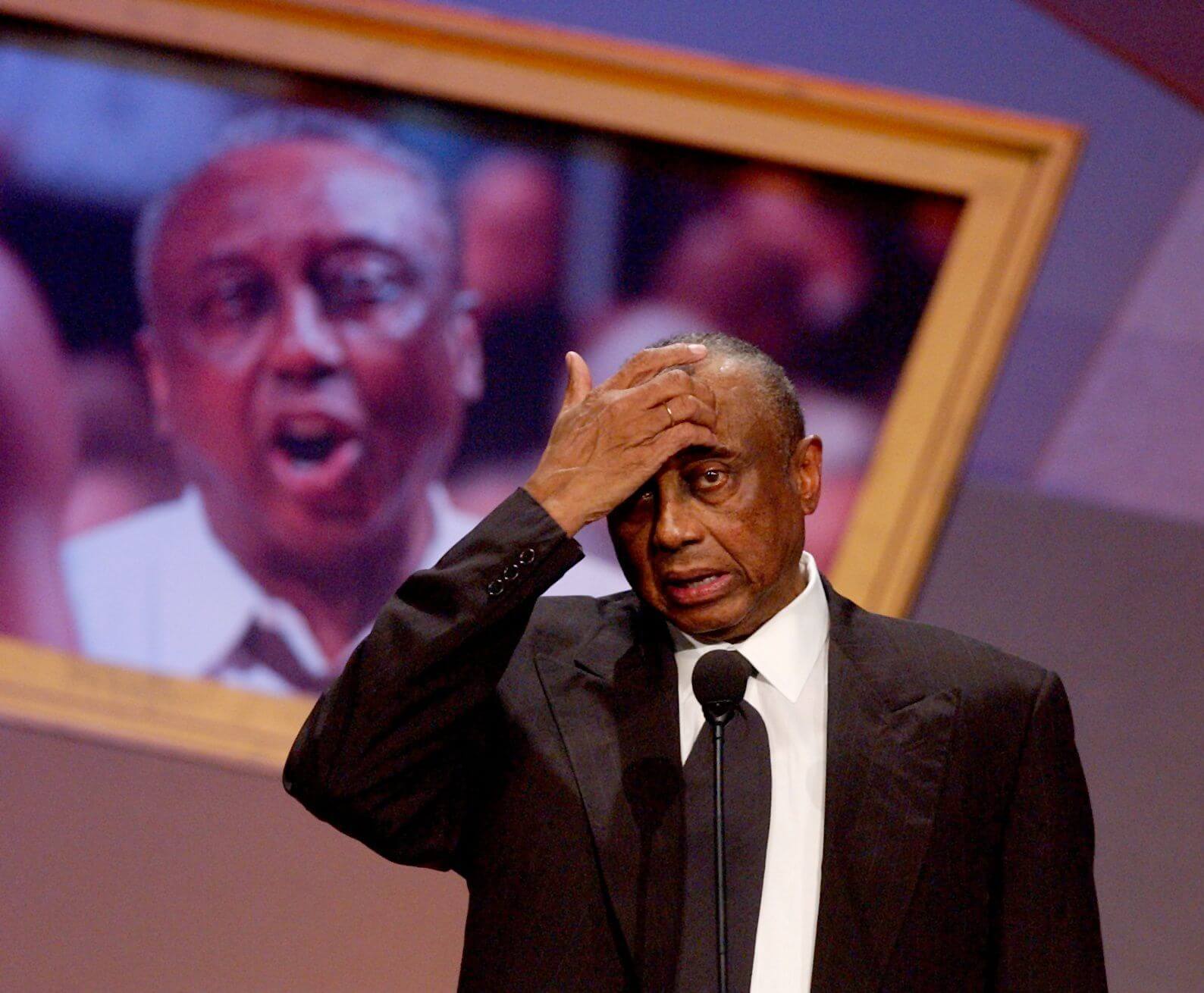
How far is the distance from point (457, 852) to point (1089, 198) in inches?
89.0

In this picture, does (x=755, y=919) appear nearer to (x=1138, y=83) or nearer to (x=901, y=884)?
(x=901, y=884)

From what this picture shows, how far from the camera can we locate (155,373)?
10.5ft

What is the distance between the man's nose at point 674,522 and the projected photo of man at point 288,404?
1369mm

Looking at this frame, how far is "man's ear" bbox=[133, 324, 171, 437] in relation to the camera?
10.4ft

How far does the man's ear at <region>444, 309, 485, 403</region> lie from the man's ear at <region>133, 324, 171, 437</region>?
0.59m

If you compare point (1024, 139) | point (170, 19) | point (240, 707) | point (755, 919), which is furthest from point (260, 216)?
point (755, 919)

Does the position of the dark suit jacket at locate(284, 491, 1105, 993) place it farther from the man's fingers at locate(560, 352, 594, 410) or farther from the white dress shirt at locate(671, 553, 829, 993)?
the man's fingers at locate(560, 352, 594, 410)

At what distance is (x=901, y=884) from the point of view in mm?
1575

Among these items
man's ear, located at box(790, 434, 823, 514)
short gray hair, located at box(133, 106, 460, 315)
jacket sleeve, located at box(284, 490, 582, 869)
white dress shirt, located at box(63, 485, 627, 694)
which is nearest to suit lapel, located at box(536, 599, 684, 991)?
jacket sleeve, located at box(284, 490, 582, 869)

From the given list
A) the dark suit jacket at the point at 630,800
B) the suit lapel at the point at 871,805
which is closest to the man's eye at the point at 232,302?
the dark suit jacket at the point at 630,800

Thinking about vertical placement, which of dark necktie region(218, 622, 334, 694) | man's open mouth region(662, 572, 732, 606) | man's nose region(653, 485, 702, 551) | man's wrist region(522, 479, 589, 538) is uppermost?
man's nose region(653, 485, 702, 551)

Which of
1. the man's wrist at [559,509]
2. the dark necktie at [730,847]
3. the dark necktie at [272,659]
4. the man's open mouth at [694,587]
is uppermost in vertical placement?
the man's wrist at [559,509]

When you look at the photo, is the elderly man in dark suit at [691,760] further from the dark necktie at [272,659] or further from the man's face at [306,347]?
the man's face at [306,347]

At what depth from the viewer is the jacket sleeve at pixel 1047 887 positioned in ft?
5.25
